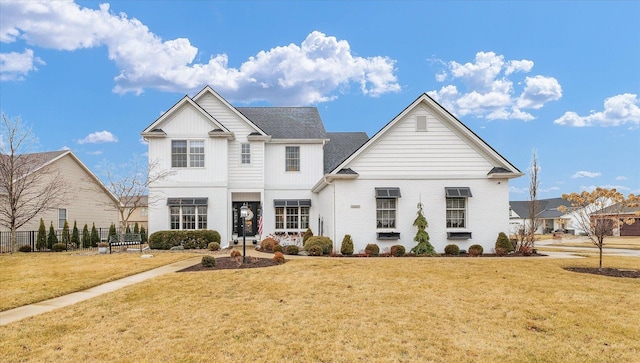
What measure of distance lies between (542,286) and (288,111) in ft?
75.3

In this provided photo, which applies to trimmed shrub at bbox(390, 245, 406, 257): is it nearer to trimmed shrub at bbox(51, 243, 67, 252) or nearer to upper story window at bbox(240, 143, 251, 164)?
upper story window at bbox(240, 143, 251, 164)

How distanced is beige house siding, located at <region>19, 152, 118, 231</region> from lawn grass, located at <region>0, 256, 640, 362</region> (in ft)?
75.8

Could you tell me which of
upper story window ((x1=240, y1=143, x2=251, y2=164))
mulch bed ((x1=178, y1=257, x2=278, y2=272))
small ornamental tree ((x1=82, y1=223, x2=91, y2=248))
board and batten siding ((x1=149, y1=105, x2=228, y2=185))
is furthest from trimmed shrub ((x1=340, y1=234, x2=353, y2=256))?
small ornamental tree ((x1=82, y1=223, x2=91, y2=248))

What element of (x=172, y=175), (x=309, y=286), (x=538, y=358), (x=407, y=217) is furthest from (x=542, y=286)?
(x=172, y=175)

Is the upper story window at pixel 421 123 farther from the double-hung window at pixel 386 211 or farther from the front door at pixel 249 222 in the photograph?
the front door at pixel 249 222

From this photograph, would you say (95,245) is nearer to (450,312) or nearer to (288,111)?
(288,111)

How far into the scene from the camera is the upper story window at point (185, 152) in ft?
84.6

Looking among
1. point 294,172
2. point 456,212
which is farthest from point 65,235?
point 456,212

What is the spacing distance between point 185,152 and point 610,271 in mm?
22910

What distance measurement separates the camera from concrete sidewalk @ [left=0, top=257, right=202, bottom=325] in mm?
9149

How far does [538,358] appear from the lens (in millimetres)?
6539

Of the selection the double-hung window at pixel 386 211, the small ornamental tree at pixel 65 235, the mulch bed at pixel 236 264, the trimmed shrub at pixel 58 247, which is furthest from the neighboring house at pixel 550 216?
the trimmed shrub at pixel 58 247

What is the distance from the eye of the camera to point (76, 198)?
32.9 metres

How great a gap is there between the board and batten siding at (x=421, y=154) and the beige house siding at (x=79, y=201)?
21.5 metres
